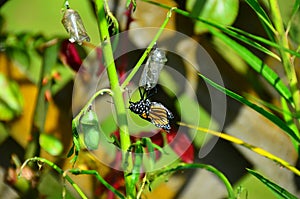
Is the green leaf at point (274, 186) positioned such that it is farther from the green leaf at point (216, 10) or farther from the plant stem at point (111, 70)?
the green leaf at point (216, 10)

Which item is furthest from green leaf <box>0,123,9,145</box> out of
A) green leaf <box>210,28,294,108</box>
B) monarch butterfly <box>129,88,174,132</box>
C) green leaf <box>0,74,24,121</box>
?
green leaf <box>210,28,294,108</box>

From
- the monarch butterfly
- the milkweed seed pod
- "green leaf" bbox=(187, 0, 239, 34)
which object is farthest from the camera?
"green leaf" bbox=(187, 0, 239, 34)

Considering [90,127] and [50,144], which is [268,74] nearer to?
[90,127]

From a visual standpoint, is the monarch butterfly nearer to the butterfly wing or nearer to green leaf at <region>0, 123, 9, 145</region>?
the butterfly wing

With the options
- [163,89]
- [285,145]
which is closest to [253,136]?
[285,145]

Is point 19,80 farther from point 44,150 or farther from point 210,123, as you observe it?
point 210,123

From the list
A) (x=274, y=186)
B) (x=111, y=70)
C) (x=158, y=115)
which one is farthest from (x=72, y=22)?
(x=274, y=186)

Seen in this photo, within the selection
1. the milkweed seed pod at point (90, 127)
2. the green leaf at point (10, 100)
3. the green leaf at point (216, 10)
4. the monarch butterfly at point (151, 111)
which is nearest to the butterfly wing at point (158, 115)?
the monarch butterfly at point (151, 111)
